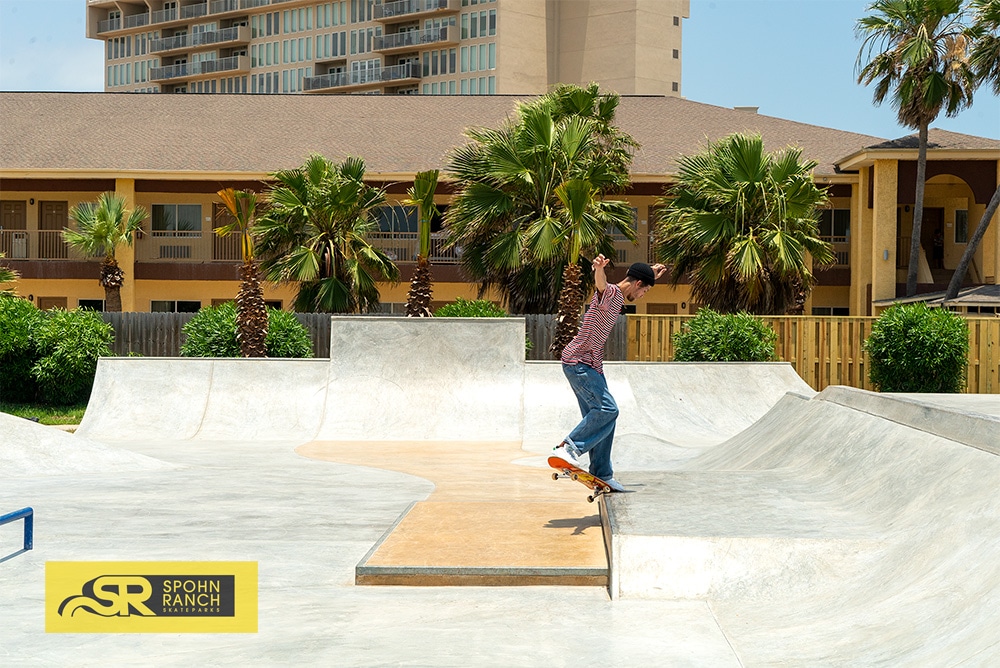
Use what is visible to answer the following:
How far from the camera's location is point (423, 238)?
22484 mm

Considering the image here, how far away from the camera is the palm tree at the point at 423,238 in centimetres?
2169

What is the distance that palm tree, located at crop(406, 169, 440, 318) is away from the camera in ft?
71.2

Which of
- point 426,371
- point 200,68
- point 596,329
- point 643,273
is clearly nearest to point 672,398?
point 426,371

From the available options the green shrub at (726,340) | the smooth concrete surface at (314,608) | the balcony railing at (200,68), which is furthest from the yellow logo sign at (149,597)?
the balcony railing at (200,68)

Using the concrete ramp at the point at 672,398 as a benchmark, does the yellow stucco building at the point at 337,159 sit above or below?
above

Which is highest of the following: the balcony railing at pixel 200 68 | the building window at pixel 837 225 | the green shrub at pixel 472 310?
the balcony railing at pixel 200 68

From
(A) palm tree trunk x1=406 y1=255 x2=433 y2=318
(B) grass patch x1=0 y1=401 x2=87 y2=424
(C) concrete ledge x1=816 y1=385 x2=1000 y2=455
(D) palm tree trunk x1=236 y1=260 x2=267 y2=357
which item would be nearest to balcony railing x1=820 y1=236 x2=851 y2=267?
(A) palm tree trunk x1=406 y1=255 x2=433 y2=318

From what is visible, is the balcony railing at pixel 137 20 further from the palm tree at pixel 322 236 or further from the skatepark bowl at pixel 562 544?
the skatepark bowl at pixel 562 544

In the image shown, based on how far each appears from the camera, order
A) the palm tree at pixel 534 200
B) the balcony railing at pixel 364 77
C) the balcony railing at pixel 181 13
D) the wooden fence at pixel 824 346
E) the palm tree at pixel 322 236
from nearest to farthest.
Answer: the wooden fence at pixel 824 346 < the palm tree at pixel 534 200 < the palm tree at pixel 322 236 < the balcony railing at pixel 364 77 < the balcony railing at pixel 181 13

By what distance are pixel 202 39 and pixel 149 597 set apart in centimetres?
9889

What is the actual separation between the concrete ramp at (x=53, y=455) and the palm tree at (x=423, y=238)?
10926mm

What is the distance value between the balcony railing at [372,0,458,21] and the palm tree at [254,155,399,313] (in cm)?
6231

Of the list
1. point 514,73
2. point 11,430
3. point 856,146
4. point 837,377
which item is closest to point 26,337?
point 11,430

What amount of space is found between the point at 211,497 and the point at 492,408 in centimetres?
791
